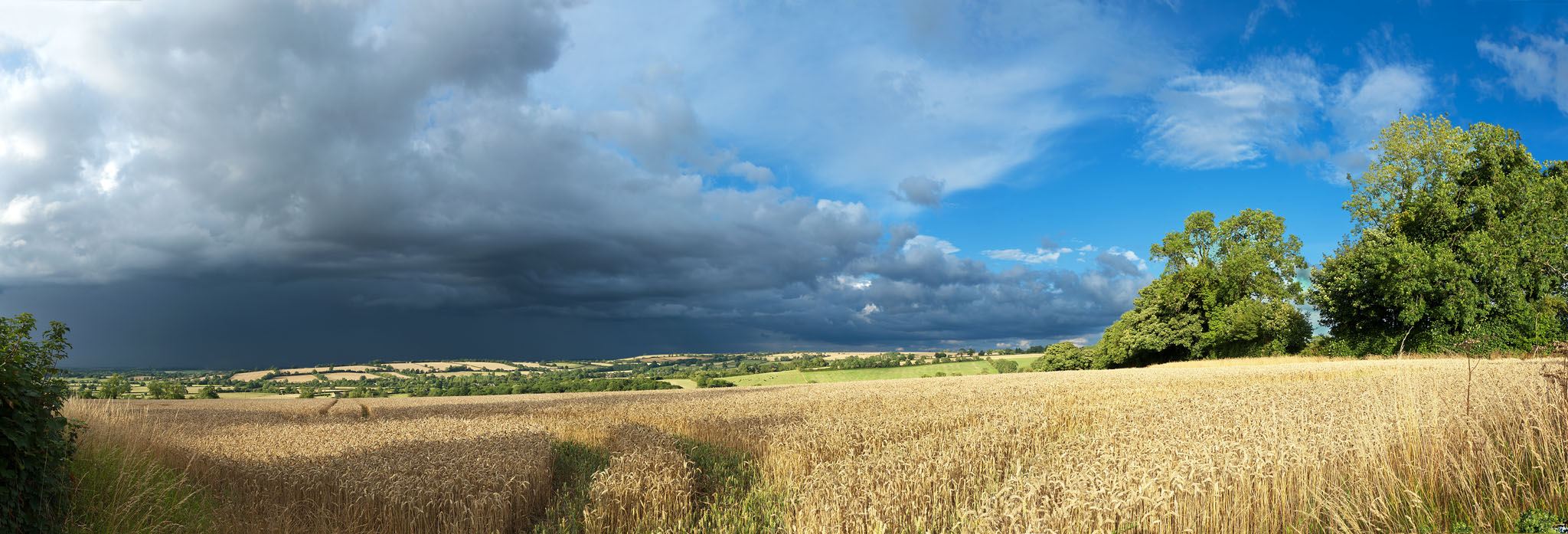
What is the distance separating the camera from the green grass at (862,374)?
219ft

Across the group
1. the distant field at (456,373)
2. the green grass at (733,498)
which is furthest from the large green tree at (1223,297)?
the distant field at (456,373)

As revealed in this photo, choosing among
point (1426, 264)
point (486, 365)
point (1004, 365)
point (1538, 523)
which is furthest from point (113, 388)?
point (486, 365)

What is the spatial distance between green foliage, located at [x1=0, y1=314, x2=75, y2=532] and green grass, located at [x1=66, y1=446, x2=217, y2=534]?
0.79 metres

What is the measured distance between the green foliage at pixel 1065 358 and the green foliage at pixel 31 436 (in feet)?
253

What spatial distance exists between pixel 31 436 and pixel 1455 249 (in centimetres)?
5963

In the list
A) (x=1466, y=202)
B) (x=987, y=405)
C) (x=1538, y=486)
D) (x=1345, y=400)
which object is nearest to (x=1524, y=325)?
(x=1466, y=202)

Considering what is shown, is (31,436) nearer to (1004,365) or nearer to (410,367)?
(1004,365)

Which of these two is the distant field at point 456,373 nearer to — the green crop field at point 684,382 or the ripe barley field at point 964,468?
the green crop field at point 684,382

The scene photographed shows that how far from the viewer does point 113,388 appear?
30141mm

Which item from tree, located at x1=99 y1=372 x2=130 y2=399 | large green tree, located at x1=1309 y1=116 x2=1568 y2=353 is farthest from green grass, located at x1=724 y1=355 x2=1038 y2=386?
tree, located at x1=99 y1=372 x2=130 y2=399

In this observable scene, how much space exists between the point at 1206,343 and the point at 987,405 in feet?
171

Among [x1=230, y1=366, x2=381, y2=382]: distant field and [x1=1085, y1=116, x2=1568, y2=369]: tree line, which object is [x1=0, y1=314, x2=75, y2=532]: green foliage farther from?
[x1=230, y1=366, x2=381, y2=382]: distant field

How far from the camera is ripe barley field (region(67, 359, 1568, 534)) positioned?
592 centimetres

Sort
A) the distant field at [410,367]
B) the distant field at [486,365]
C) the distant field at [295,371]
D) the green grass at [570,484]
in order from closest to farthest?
the green grass at [570,484] < the distant field at [295,371] < the distant field at [410,367] < the distant field at [486,365]
